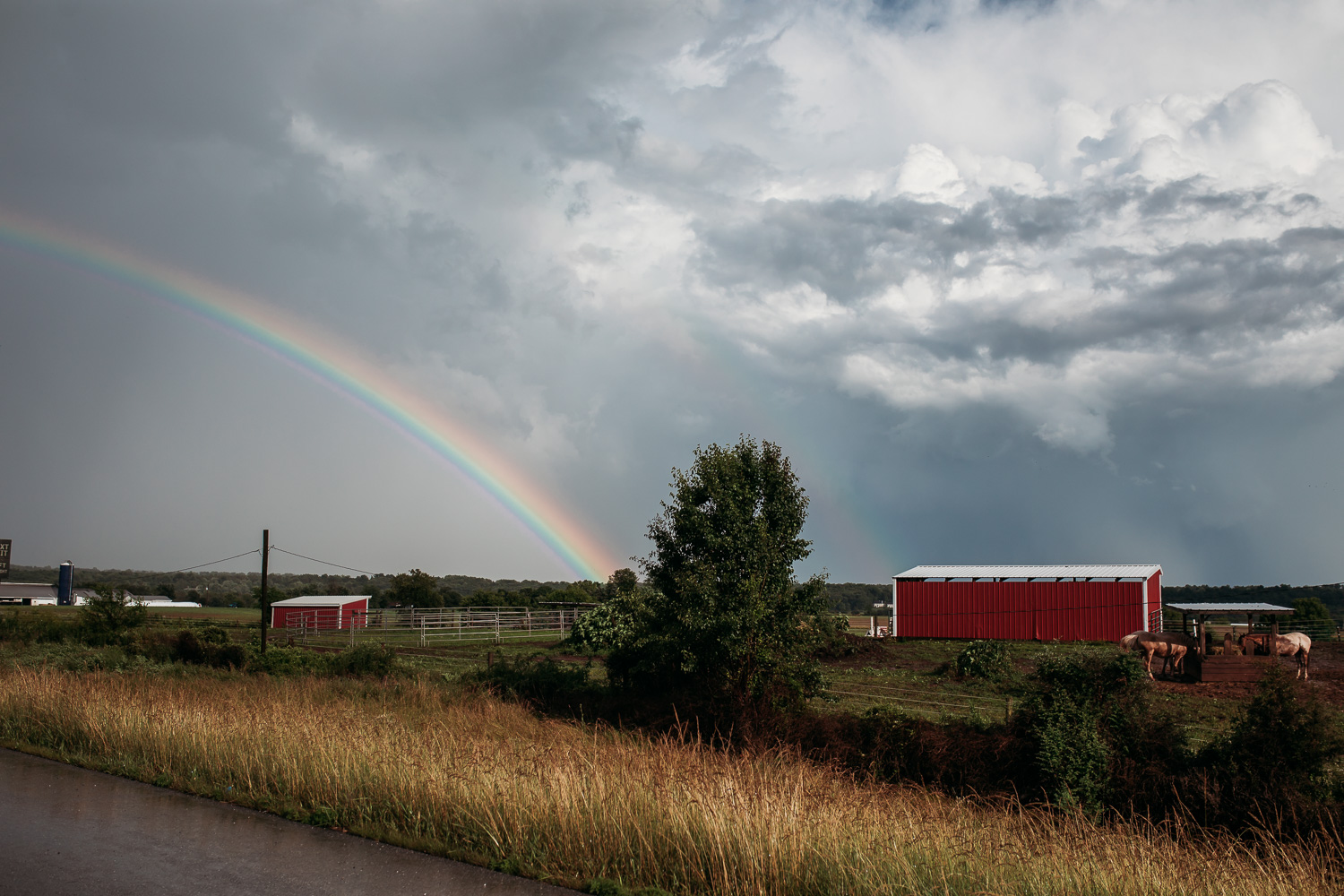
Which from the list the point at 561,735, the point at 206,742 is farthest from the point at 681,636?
the point at 206,742

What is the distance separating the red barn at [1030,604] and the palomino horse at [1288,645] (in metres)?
14.6

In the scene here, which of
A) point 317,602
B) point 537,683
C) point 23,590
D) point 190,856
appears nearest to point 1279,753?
point 190,856

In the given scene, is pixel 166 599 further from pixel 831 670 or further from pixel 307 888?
pixel 307 888

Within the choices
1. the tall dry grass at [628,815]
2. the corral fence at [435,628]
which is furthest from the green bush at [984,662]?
the corral fence at [435,628]

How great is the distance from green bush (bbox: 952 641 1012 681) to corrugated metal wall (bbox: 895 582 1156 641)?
17.3 metres

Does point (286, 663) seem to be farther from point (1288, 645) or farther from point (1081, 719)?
point (1288, 645)

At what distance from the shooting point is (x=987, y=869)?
7.04 m

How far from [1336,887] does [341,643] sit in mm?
38321

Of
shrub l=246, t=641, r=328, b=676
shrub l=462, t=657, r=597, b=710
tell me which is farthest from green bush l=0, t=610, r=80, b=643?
shrub l=462, t=657, r=597, b=710

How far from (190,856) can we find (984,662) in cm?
2409

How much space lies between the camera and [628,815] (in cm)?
785

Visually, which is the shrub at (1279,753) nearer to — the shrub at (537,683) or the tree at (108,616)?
the shrub at (537,683)

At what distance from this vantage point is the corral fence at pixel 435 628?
42.3 m

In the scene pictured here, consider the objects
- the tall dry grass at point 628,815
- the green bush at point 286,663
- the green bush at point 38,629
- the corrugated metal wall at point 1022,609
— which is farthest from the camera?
the corrugated metal wall at point 1022,609
